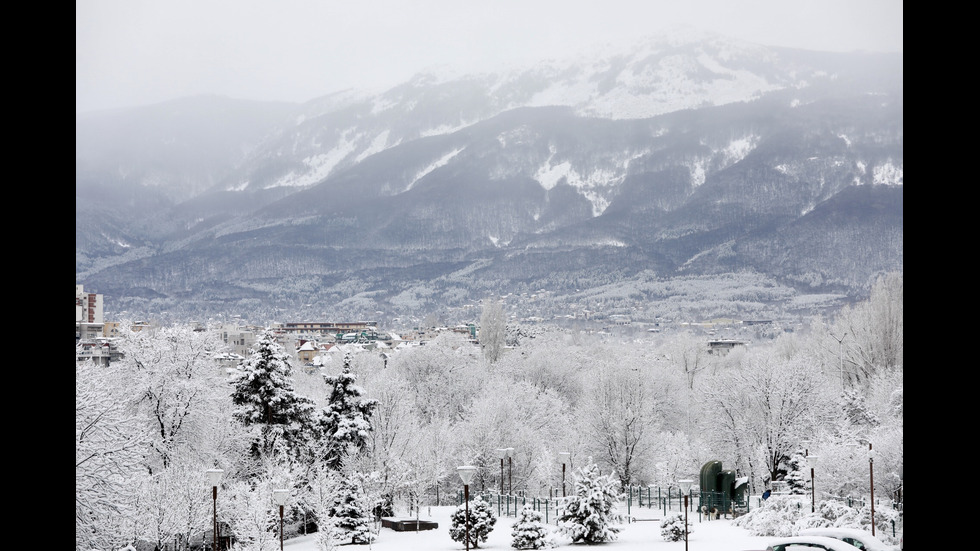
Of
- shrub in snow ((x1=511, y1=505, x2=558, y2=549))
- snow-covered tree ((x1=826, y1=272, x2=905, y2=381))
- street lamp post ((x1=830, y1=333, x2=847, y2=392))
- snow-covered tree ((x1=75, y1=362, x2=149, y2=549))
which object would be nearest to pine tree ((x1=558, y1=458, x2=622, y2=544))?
shrub in snow ((x1=511, y1=505, x2=558, y2=549))

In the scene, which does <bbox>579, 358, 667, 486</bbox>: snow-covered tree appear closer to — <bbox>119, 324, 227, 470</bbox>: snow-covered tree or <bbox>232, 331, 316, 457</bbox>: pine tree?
<bbox>232, 331, 316, 457</bbox>: pine tree

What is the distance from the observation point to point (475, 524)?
24656mm

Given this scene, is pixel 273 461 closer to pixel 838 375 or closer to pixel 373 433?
pixel 373 433

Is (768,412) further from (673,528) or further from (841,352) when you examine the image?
(673,528)

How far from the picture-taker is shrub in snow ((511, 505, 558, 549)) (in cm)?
2364

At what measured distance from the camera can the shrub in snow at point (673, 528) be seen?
2384cm

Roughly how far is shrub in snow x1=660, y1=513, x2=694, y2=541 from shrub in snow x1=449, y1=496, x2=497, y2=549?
4586mm

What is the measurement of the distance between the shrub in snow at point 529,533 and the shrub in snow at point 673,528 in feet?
9.68

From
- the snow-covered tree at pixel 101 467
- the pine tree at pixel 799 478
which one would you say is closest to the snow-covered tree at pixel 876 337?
the pine tree at pixel 799 478

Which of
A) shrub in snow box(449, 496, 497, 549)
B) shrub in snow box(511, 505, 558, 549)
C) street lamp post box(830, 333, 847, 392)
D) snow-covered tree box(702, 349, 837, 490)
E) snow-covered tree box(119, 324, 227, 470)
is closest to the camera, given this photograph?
shrub in snow box(511, 505, 558, 549)

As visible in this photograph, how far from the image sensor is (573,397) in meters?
56.4

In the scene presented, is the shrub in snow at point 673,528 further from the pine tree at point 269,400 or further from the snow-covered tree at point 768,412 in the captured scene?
the snow-covered tree at point 768,412

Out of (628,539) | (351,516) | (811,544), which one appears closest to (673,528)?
(628,539)
